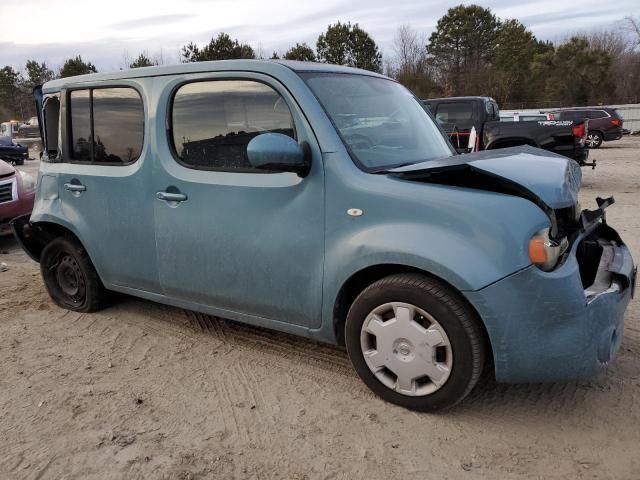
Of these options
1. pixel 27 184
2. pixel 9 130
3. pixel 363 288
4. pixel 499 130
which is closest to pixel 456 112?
pixel 499 130

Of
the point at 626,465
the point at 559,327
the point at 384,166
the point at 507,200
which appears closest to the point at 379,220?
the point at 384,166

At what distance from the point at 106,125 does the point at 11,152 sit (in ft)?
68.2

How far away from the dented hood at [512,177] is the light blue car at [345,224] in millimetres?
11

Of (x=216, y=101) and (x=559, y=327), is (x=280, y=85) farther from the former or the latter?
(x=559, y=327)

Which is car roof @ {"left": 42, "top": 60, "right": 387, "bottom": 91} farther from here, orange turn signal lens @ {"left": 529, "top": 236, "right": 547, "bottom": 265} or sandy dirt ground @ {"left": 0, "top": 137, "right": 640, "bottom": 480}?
sandy dirt ground @ {"left": 0, "top": 137, "right": 640, "bottom": 480}

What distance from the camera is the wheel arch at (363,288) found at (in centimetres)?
279

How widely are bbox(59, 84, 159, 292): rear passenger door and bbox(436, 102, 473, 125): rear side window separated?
9.62 meters

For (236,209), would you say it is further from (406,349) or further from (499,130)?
(499,130)

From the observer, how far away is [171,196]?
12.0 feet

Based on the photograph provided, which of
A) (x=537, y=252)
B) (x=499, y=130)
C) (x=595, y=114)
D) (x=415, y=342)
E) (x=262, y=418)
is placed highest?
(x=595, y=114)

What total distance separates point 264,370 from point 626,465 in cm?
203

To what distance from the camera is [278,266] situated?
328 cm

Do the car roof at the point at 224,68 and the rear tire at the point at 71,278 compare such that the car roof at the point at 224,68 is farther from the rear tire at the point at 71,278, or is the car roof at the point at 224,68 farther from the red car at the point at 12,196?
the red car at the point at 12,196

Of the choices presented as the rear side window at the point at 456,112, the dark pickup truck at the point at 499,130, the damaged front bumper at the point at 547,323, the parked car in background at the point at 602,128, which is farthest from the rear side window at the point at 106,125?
the parked car in background at the point at 602,128
